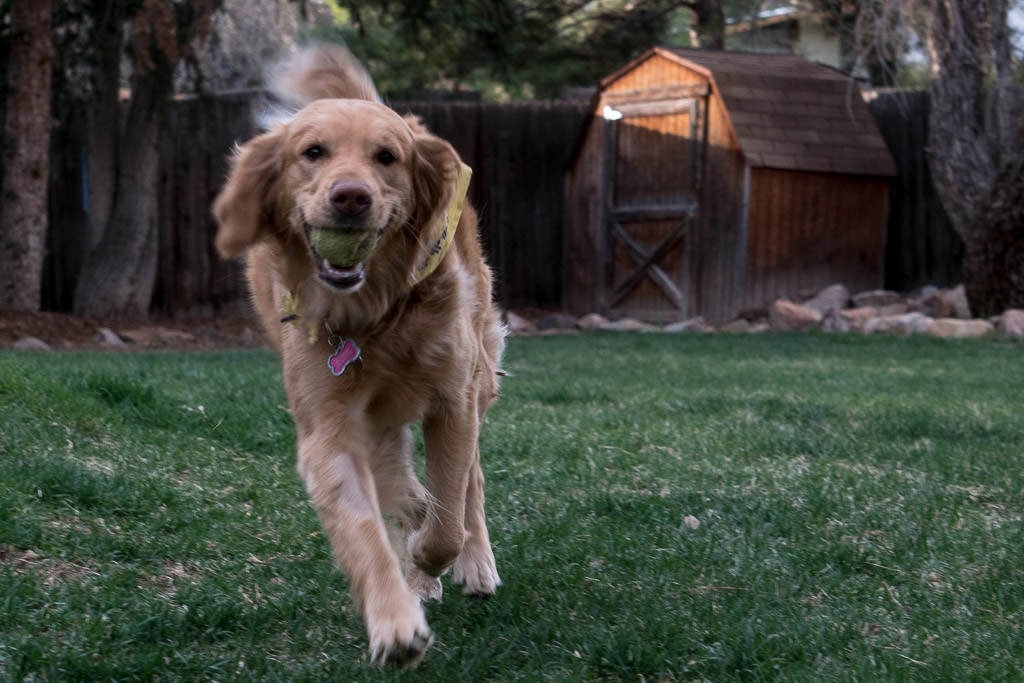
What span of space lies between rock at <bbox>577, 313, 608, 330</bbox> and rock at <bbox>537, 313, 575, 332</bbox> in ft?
0.42

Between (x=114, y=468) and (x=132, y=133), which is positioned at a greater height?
(x=132, y=133)

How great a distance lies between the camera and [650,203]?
1764cm

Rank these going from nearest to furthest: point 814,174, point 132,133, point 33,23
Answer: point 33,23 → point 132,133 → point 814,174

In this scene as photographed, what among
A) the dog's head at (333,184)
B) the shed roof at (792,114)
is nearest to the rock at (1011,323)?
the shed roof at (792,114)

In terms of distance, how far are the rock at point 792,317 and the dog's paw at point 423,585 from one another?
11.6 meters

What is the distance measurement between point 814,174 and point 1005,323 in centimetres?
367

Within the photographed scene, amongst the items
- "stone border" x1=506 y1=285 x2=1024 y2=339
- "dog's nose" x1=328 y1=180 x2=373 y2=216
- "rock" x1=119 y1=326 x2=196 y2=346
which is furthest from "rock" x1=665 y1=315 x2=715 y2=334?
"dog's nose" x1=328 y1=180 x2=373 y2=216

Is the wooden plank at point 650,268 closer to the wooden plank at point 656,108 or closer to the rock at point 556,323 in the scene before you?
the rock at point 556,323

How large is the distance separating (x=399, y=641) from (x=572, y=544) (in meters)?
1.55

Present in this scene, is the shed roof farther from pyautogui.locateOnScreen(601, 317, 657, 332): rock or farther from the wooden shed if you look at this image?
pyautogui.locateOnScreen(601, 317, 657, 332): rock

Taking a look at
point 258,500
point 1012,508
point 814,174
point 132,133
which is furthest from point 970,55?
point 258,500

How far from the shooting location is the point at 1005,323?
13.7 metres

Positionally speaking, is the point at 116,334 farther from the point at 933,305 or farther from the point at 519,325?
the point at 933,305

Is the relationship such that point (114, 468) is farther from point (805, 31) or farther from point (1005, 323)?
point (805, 31)
